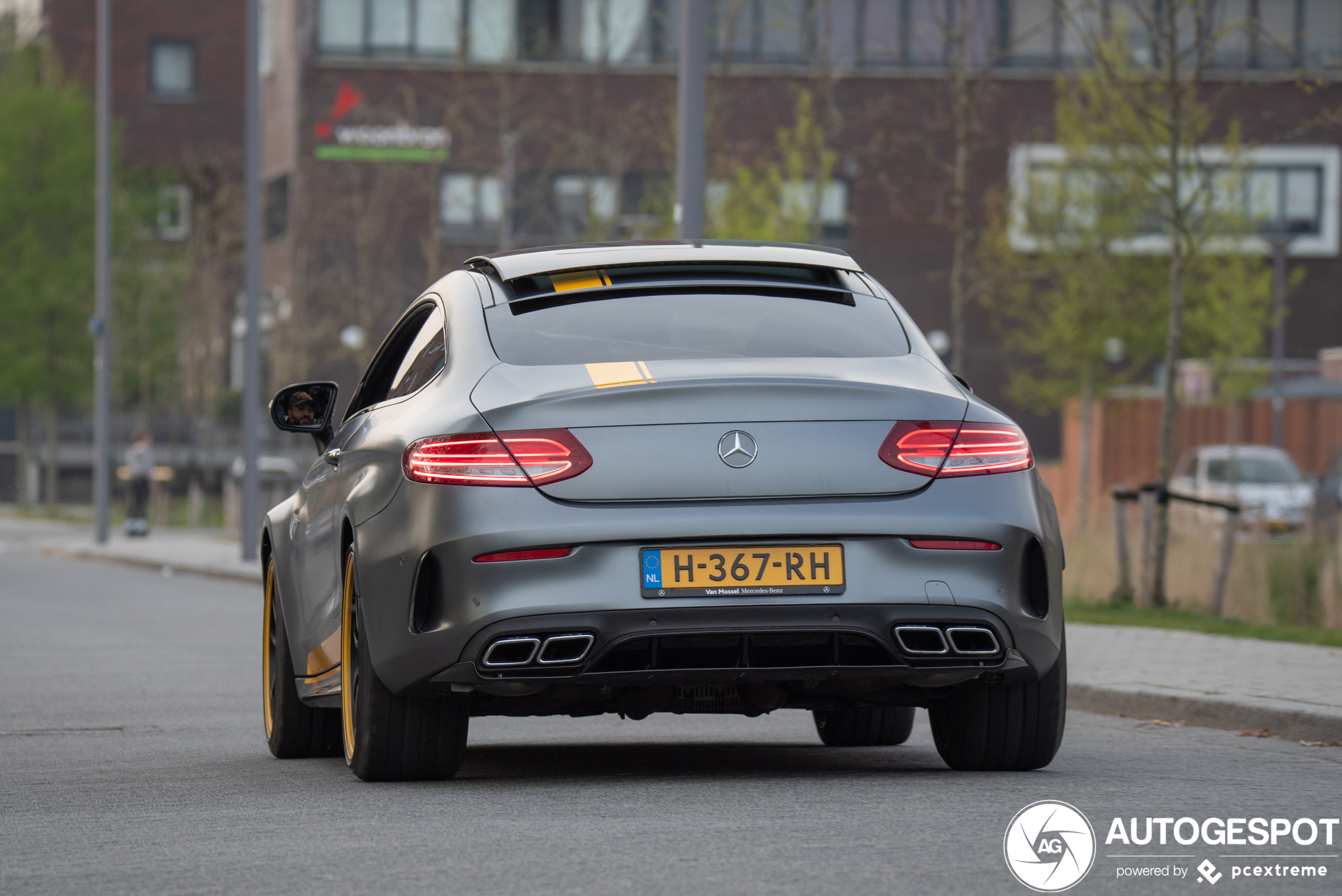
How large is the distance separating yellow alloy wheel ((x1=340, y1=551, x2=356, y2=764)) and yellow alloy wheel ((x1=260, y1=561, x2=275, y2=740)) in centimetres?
118

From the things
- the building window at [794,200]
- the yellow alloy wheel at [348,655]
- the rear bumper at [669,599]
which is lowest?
the yellow alloy wheel at [348,655]

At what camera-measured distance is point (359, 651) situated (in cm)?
678

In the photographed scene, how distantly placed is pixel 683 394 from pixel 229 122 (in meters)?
60.9

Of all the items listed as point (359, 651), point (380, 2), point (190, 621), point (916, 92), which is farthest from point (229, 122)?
point (359, 651)

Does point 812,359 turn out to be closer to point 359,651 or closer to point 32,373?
point 359,651

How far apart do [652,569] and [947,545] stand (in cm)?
86

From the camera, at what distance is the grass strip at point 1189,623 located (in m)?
14.0

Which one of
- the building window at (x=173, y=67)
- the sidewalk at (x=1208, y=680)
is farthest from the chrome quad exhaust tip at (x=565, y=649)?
the building window at (x=173, y=67)

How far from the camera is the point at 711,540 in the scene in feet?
20.3

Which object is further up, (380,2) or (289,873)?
(380,2)

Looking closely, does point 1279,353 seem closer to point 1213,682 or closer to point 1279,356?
point 1279,356

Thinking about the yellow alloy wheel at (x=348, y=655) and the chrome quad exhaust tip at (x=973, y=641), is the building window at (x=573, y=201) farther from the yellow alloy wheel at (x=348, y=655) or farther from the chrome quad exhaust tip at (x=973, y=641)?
the chrome quad exhaust tip at (x=973, y=641)

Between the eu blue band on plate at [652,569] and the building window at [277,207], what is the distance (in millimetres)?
48376

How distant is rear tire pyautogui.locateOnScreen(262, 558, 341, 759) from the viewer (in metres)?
8.06
